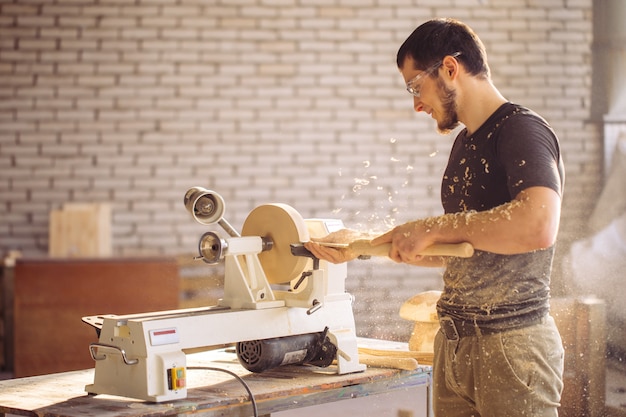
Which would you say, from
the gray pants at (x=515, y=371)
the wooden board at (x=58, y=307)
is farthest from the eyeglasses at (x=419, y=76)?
the wooden board at (x=58, y=307)

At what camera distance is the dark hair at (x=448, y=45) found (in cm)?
245

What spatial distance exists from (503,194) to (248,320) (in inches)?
37.8

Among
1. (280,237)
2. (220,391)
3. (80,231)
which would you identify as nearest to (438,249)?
(280,237)

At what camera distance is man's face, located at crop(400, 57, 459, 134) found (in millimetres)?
2484

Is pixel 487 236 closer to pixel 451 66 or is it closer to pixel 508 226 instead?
pixel 508 226

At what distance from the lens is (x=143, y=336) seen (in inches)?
98.0

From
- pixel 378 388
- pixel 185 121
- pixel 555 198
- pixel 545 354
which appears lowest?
pixel 378 388

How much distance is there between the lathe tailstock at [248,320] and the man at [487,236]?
530mm

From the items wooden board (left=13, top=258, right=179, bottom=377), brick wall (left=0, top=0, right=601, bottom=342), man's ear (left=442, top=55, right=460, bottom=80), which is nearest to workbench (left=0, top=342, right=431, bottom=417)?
man's ear (left=442, top=55, right=460, bottom=80)

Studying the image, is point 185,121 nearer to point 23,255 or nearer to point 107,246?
point 107,246

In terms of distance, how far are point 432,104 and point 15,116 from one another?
5.43 meters

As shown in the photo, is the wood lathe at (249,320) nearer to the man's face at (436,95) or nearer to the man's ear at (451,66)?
the man's face at (436,95)

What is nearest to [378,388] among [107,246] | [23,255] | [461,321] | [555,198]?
[461,321]

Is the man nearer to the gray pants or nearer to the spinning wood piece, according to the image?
the gray pants
